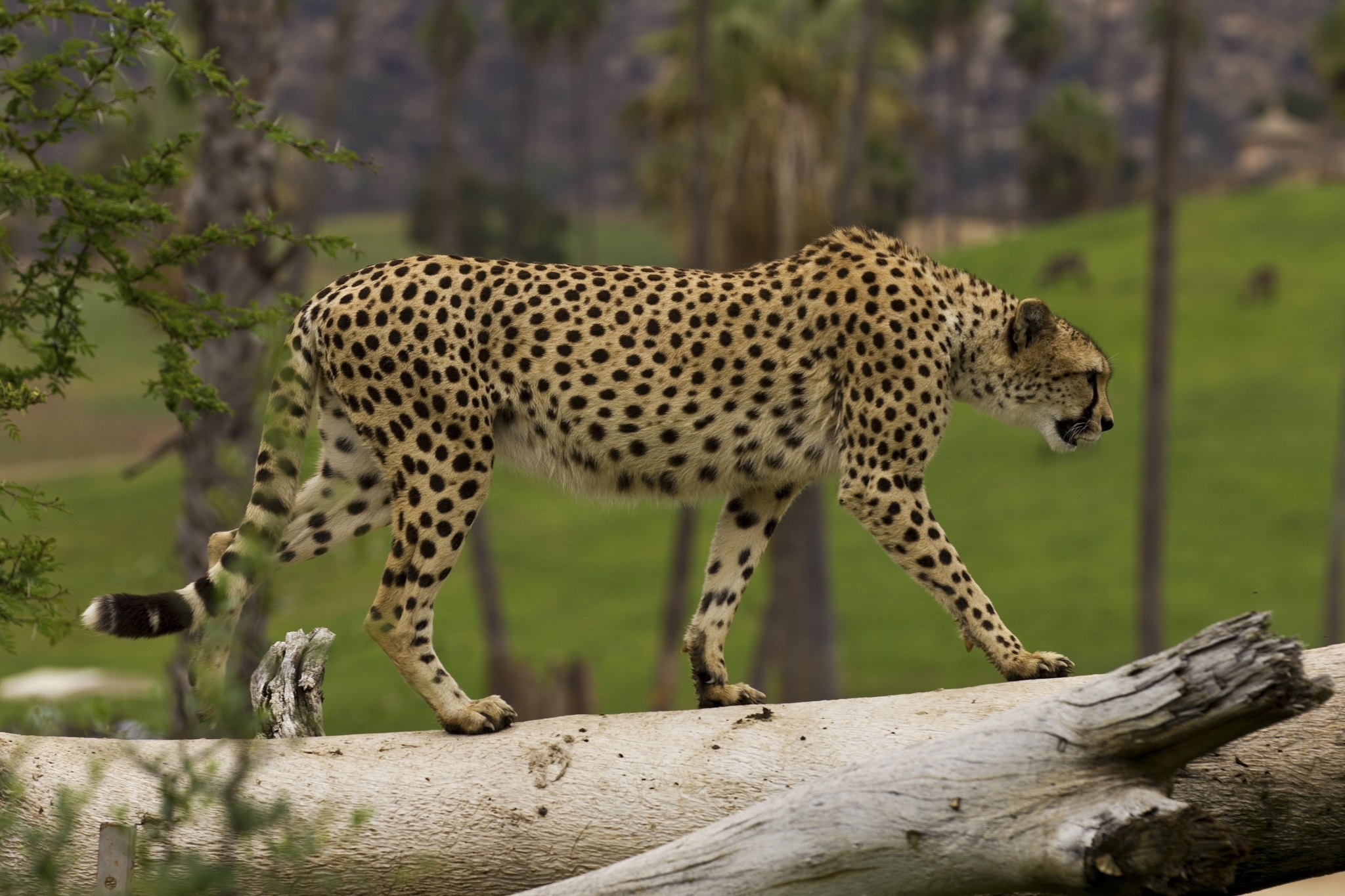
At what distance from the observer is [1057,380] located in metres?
8.00

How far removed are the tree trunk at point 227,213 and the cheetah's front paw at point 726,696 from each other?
6596 mm

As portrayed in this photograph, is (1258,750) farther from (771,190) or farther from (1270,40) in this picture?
(1270,40)

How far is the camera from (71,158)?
96.9m

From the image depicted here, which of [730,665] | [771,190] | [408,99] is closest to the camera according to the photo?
[771,190]

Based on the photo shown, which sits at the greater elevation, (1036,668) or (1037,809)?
(1036,668)

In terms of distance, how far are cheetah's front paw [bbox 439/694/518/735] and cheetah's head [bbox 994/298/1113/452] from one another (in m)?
2.85

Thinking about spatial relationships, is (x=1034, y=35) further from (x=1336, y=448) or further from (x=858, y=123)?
(x=858, y=123)

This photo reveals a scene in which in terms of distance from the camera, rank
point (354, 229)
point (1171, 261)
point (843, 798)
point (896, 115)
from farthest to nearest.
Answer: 1. point (354, 229)
2. point (896, 115)
3. point (1171, 261)
4. point (843, 798)

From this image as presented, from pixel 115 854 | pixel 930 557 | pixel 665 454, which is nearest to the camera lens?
pixel 115 854

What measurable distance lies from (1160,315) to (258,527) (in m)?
19.2

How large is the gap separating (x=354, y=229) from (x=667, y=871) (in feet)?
344

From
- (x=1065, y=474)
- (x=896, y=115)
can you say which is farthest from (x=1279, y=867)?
(x=1065, y=474)

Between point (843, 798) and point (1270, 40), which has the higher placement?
point (1270, 40)

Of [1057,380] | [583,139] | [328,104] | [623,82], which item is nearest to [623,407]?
[1057,380]
